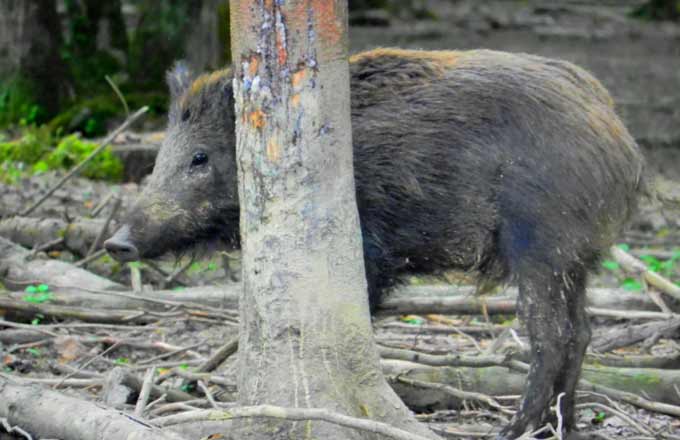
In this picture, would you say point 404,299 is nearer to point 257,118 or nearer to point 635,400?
point 635,400

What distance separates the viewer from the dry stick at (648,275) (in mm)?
6413

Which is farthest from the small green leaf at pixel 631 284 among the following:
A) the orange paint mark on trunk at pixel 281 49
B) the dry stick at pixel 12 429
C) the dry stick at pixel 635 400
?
the dry stick at pixel 12 429

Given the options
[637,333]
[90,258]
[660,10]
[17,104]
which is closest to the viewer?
[637,333]

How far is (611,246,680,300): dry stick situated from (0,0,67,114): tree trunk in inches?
276

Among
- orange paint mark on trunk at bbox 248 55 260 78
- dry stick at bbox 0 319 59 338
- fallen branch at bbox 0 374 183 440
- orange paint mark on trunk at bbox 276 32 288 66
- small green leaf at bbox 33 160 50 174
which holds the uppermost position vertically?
orange paint mark on trunk at bbox 276 32 288 66

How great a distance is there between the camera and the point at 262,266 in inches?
170

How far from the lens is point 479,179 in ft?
17.2

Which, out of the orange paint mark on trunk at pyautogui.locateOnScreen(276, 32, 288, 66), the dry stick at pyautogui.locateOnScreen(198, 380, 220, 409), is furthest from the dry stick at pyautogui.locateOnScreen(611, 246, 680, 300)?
the orange paint mark on trunk at pyautogui.locateOnScreen(276, 32, 288, 66)

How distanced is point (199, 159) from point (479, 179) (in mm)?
1316

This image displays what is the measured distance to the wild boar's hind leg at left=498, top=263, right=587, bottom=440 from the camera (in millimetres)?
5113

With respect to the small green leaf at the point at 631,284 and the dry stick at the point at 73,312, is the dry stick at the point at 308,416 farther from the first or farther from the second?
the small green leaf at the point at 631,284

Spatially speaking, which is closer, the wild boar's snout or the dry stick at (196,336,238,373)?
the wild boar's snout

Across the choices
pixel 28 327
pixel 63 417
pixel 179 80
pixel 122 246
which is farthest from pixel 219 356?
pixel 179 80

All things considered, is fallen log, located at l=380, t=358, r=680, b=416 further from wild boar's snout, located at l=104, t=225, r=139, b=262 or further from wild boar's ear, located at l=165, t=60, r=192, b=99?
wild boar's ear, located at l=165, t=60, r=192, b=99
